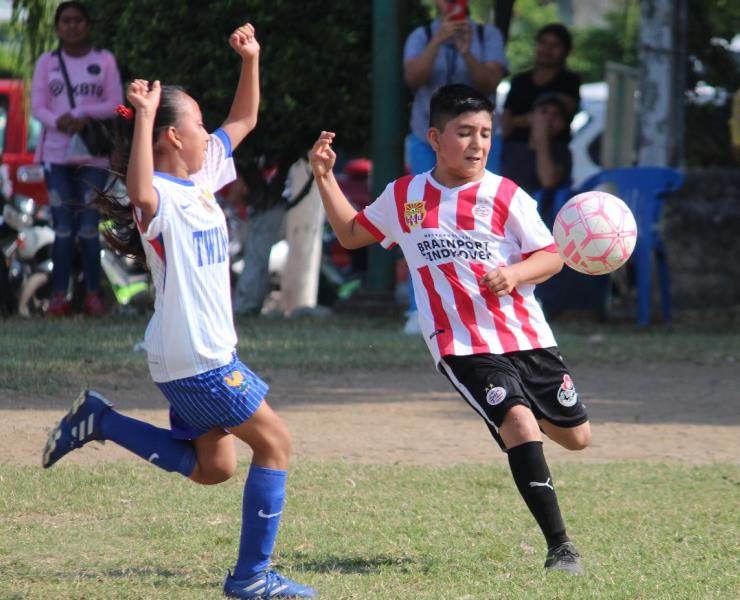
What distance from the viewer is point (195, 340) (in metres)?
4.17

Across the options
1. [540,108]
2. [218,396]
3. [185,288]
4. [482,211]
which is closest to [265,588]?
[218,396]

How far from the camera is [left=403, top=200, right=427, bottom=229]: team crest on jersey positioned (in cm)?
481

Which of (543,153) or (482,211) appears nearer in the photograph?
(482,211)

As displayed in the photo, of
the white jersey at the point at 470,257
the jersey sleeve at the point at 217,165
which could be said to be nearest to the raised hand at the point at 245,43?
the jersey sleeve at the point at 217,165

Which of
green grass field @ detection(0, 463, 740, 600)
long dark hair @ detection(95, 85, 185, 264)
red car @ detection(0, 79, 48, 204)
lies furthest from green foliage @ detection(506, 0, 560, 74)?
long dark hair @ detection(95, 85, 185, 264)

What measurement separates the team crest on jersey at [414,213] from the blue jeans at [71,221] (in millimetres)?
5200

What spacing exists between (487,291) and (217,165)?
0.96m

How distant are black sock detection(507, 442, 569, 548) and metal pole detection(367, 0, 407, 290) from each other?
6317 mm

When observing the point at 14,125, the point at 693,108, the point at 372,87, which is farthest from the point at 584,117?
the point at 372,87

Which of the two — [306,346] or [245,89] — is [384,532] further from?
[306,346]

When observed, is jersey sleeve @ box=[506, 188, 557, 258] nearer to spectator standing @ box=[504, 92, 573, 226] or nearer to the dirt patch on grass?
the dirt patch on grass

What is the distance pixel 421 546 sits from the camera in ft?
16.0

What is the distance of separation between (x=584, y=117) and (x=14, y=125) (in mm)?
8351

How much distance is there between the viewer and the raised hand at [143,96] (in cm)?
413
